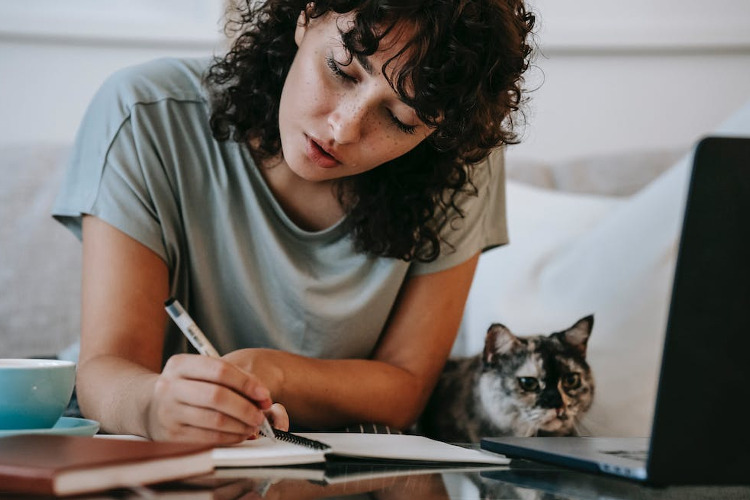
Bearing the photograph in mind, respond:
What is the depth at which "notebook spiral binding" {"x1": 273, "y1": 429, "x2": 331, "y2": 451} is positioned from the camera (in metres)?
0.74

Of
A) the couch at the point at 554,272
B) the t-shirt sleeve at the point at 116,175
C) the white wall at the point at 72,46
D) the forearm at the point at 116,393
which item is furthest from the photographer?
the white wall at the point at 72,46

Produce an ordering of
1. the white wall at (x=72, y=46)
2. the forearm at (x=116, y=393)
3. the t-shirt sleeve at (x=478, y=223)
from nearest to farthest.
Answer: the forearm at (x=116, y=393)
the t-shirt sleeve at (x=478, y=223)
the white wall at (x=72, y=46)

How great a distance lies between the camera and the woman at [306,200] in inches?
38.4

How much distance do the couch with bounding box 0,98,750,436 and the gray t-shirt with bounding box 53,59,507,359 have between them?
25cm

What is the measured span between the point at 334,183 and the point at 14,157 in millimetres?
792

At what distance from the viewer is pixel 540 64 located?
1.95 metres

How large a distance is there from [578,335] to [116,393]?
636 millimetres

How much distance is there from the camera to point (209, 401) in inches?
27.4

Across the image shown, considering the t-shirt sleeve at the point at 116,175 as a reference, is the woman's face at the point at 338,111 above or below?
above

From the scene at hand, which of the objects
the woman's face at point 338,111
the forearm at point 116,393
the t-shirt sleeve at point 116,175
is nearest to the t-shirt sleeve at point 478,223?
the woman's face at point 338,111

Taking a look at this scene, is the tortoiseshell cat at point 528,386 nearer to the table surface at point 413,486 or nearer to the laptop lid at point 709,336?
the table surface at point 413,486

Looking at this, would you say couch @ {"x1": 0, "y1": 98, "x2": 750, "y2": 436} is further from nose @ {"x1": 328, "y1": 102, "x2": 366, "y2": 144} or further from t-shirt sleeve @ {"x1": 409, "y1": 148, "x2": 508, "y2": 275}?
nose @ {"x1": 328, "y1": 102, "x2": 366, "y2": 144}

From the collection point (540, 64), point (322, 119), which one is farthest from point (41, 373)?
point (540, 64)

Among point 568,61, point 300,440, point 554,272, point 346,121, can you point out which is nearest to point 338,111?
point 346,121
